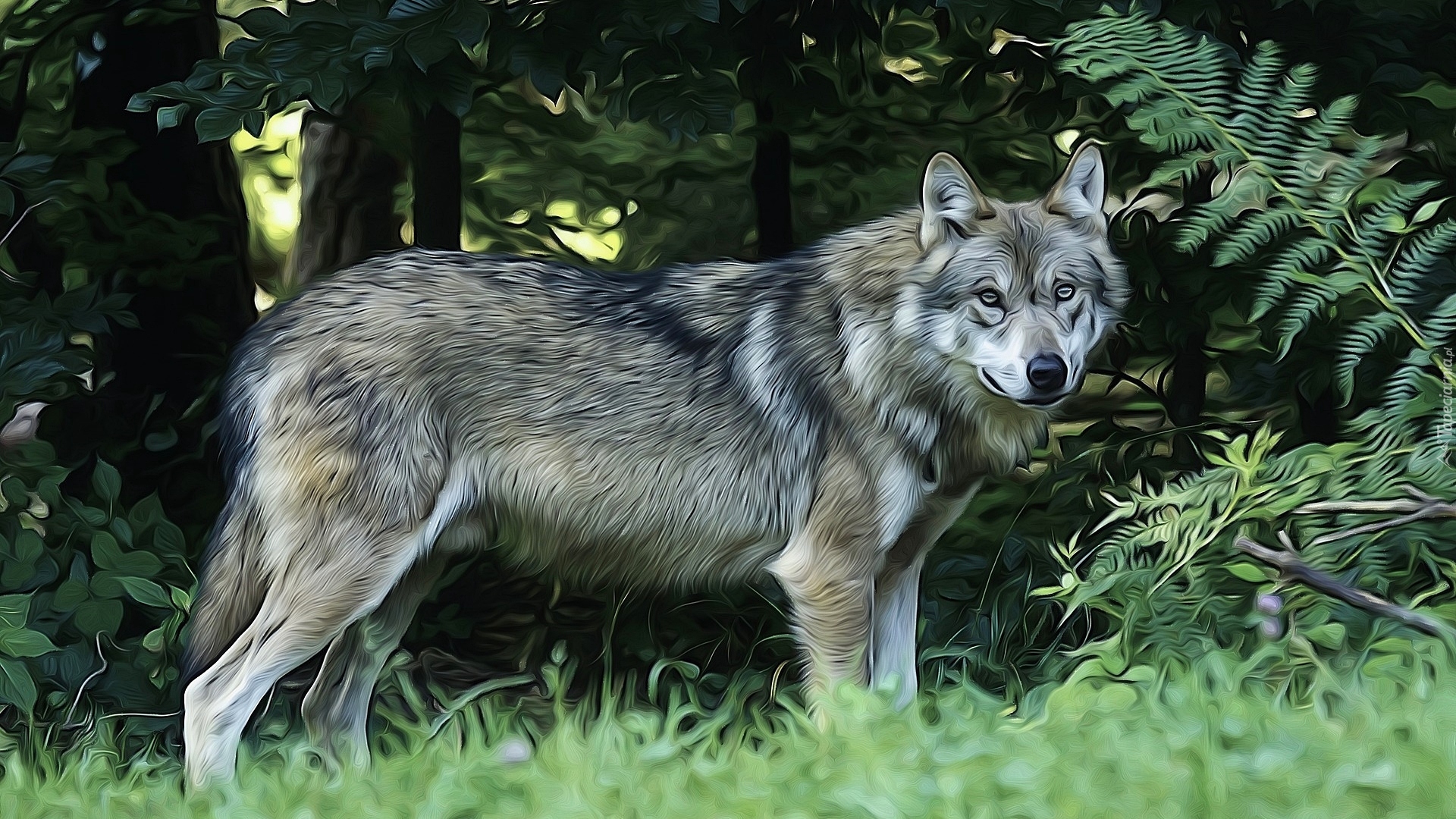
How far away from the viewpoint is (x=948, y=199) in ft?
14.6

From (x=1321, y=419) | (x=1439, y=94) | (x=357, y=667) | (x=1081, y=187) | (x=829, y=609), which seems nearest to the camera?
(x=829, y=609)

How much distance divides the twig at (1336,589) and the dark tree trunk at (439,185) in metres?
3.52

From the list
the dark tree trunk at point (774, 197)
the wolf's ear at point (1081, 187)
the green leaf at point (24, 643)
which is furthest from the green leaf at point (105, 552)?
the wolf's ear at point (1081, 187)

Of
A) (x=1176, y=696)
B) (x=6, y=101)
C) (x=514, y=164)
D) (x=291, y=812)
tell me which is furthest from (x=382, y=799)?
(x=514, y=164)

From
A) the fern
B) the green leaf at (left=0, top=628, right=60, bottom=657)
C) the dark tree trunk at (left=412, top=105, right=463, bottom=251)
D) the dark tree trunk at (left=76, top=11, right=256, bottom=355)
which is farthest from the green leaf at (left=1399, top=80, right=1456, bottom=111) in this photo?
the green leaf at (left=0, top=628, right=60, bottom=657)

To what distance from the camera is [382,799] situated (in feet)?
12.2

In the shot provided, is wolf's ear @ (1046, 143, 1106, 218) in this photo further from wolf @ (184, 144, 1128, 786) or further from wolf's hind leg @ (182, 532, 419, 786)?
wolf's hind leg @ (182, 532, 419, 786)

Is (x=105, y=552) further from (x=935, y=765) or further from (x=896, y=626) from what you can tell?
(x=935, y=765)

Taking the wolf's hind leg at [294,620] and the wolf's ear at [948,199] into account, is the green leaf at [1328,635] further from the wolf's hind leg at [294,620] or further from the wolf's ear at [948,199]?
the wolf's hind leg at [294,620]

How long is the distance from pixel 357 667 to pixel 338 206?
2.43m

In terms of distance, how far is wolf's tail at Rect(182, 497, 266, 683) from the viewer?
4.57 metres

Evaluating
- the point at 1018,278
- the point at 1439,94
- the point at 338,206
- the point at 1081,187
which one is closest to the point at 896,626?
the point at 1018,278

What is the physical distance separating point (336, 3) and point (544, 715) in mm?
2653

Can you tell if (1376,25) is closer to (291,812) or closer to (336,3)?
(336,3)
